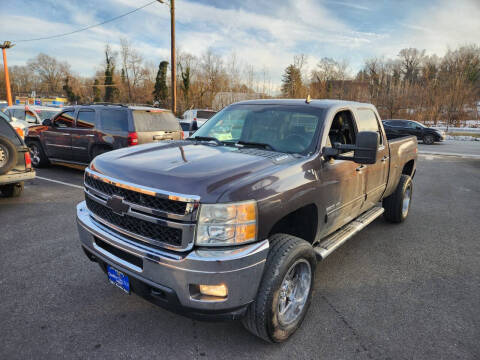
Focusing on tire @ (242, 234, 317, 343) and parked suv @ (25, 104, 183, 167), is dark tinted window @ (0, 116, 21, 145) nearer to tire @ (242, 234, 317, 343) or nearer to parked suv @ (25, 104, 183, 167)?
parked suv @ (25, 104, 183, 167)

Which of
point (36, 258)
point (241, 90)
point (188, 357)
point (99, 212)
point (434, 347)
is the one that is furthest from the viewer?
point (241, 90)

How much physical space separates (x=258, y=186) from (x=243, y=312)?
0.88m

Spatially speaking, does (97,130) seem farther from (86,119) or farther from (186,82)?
(186,82)

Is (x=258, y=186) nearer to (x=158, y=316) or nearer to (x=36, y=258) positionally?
(x=158, y=316)

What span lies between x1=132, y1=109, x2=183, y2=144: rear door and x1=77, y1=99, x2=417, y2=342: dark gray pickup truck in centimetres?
446

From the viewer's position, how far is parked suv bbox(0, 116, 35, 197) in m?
5.48

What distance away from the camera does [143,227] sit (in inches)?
87.5

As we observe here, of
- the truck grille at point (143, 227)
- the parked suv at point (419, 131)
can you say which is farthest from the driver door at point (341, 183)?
the parked suv at point (419, 131)

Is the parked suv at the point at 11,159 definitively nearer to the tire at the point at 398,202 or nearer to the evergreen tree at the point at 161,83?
the tire at the point at 398,202

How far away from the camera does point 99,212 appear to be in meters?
2.65

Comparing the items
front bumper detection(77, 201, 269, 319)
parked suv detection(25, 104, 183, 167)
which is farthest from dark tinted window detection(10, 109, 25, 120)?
front bumper detection(77, 201, 269, 319)

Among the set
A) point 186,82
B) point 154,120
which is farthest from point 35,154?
point 186,82

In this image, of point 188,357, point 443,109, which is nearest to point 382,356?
point 188,357

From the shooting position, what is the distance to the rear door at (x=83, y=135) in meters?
7.85
